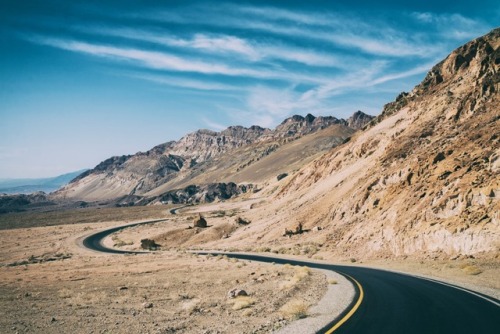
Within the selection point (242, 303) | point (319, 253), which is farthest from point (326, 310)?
point (319, 253)

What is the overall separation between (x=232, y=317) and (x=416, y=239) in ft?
70.0

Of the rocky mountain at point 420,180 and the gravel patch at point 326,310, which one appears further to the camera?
the rocky mountain at point 420,180

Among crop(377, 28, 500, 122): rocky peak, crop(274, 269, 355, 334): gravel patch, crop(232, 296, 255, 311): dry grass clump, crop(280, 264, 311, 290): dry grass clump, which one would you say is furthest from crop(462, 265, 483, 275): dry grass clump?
crop(377, 28, 500, 122): rocky peak

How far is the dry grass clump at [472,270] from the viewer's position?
21252mm

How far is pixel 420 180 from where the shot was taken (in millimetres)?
37031

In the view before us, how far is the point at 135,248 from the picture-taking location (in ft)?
194

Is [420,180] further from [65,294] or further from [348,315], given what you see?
[65,294]

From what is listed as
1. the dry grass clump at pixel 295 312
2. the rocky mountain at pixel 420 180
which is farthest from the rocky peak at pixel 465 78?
the dry grass clump at pixel 295 312

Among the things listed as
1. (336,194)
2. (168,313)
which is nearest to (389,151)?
(336,194)

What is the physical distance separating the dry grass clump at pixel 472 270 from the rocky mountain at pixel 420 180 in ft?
9.84

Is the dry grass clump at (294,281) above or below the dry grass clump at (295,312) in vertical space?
below

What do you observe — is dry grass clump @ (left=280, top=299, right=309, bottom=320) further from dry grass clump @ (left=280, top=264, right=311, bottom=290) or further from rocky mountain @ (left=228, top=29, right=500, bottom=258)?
rocky mountain @ (left=228, top=29, right=500, bottom=258)

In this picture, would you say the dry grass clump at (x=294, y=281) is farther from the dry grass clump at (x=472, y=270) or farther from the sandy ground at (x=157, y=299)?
the dry grass clump at (x=472, y=270)

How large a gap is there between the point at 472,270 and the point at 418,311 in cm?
1114
